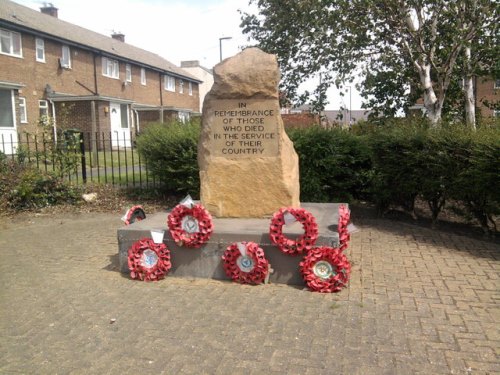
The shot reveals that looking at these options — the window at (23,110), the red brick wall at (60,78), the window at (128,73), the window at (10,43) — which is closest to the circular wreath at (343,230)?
the red brick wall at (60,78)

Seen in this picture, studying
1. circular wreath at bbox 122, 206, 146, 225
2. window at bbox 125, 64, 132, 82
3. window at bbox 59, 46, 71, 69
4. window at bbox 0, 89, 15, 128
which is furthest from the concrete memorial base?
window at bbox 125, 64, 132, 82

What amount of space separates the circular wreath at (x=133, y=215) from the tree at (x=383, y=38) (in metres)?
6.04

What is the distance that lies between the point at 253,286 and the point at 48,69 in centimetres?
2338

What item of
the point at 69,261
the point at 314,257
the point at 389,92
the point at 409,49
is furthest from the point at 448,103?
the point at 69,261

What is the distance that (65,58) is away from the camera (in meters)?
25.8

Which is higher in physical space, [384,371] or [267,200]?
[267,200]

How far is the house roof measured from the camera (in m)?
22.7

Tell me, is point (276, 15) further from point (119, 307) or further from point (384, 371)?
point (384, 371)

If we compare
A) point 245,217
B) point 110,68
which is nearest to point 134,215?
point 245,217

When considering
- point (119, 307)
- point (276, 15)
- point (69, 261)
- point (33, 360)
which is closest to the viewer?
point (33, 360)

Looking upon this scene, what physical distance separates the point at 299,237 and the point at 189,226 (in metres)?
1.17

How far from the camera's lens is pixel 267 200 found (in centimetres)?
589

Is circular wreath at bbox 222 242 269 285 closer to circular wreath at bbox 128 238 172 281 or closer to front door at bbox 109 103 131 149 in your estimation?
circular wreath at bbox 128 238 172 281

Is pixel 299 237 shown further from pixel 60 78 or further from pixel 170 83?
pixel 170 83
